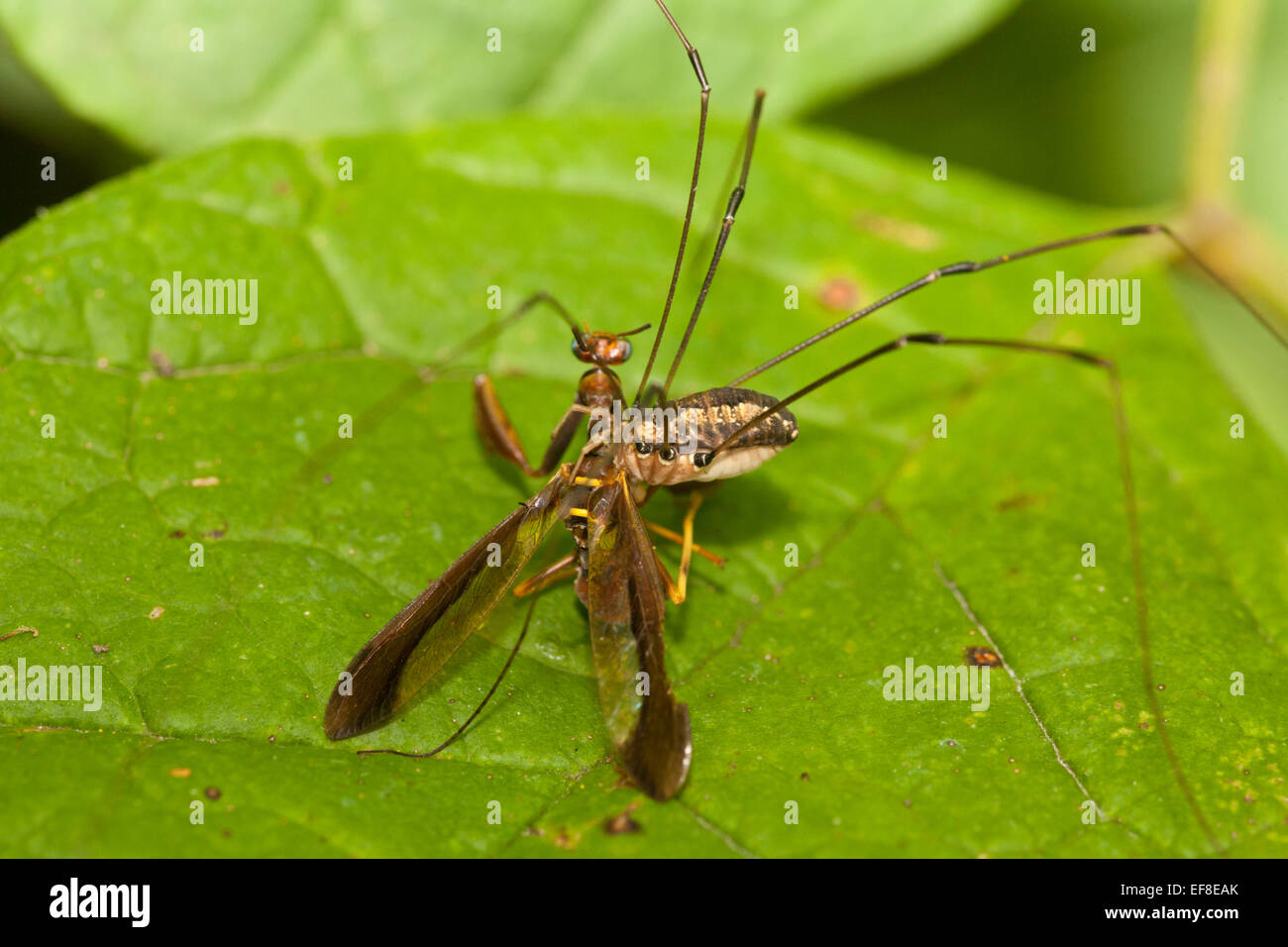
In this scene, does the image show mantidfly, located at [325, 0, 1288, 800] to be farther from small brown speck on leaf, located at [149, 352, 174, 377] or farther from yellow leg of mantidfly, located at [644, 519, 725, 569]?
small brown speck on leaf, located at [149, 352, 174, 377]

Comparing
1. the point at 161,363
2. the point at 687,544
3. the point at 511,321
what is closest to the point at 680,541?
the point at 687,544

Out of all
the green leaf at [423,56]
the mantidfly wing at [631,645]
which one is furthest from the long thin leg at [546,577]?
the green leaf at [423,56]

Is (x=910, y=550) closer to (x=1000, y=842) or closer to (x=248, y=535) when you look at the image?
(x=1000, y=842)

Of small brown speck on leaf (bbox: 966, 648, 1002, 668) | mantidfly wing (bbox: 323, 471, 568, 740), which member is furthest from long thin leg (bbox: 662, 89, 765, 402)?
small brown speck on leaf (bbox: 966, 648, 1002, 668)

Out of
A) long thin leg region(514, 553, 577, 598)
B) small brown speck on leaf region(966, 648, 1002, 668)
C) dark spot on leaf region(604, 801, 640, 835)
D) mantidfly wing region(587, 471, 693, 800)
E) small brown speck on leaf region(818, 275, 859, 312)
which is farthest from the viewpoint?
small brown speck on leaf region(818, 275, 859, 312)

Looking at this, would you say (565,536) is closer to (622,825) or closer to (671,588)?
(671,588)

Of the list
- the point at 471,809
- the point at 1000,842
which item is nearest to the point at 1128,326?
the point at 1000,842
